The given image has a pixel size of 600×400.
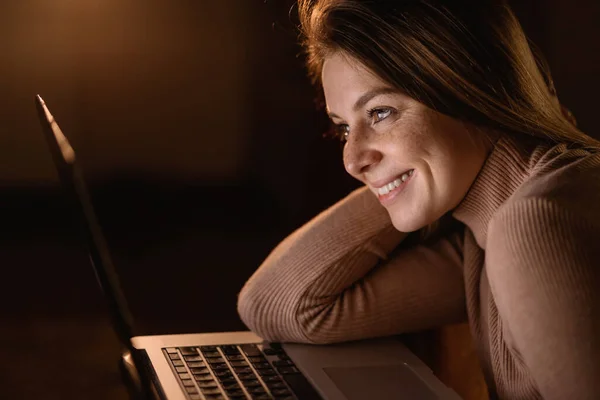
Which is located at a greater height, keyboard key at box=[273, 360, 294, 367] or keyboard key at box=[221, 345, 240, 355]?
keyboard key at box=[221, 345, 240, 355]

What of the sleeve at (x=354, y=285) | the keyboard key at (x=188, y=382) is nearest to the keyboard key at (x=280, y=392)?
the keyboard key at (x=188, y=382)

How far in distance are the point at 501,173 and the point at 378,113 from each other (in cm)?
19

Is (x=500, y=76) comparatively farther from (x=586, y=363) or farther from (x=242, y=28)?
(x=242, y=28)

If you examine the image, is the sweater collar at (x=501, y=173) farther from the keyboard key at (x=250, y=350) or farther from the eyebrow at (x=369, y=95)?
the keyboard key at (x=250, y=350)

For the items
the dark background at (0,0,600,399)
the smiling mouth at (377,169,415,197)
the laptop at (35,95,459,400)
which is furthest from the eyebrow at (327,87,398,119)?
the dark background at (0,0,600,399)

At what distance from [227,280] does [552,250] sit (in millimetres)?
1390

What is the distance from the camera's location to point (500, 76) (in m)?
1.21

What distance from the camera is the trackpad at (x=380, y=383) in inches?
44.5

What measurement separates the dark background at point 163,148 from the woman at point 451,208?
0.78m

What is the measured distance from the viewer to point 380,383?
3.85 feet

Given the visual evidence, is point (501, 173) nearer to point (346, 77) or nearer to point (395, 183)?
point (395, 183)

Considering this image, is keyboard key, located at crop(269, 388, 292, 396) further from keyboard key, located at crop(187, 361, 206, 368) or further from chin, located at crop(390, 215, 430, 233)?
chin, located at crop(390, 215, 430, 233)

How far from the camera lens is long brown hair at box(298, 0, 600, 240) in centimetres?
118

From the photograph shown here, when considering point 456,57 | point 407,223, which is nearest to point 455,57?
point 456,57
